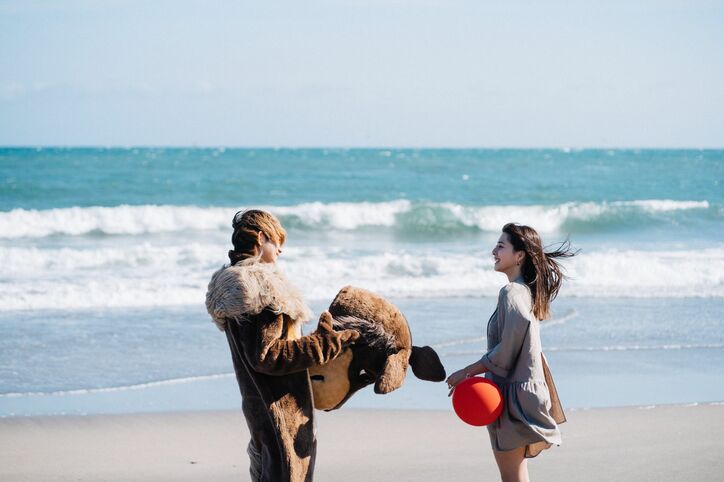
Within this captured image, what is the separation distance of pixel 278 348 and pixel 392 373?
17.0 inches

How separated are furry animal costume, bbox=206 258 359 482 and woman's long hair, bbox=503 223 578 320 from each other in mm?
959

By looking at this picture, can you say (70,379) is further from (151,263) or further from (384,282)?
(151,263)

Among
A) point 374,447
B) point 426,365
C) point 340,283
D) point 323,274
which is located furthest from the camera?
point 323,274

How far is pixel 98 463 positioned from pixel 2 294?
22.3 ft

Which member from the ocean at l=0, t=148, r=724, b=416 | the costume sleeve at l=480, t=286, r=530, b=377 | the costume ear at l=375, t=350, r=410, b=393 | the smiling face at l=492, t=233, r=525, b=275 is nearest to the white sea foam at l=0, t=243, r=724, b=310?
the ocean at l=0, t=148, r=724, b=416

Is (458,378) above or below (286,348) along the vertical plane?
below

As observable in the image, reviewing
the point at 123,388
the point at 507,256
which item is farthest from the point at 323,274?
the point at 507,256

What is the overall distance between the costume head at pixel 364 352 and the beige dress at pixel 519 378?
515 mm

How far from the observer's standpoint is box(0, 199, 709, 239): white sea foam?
67.9 feet

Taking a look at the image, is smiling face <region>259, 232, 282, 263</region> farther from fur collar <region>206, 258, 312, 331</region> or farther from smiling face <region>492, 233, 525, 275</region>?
smiling face <region>492, 233, 525, 275</region>

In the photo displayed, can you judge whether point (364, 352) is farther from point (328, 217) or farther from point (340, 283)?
point (328, 217)

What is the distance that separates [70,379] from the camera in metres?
7.61

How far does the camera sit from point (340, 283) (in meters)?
13.8

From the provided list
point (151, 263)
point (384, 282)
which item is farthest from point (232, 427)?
point (151, 263)
